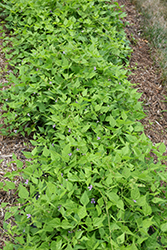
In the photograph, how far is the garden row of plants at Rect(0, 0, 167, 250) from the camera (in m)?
1.56

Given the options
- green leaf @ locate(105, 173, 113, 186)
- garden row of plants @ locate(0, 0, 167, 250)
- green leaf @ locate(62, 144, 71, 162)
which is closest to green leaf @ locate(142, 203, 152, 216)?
garden row of plants @ locate(0, 0, 167, 250)

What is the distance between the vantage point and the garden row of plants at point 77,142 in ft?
5.11

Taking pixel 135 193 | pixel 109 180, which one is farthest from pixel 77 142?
pixel 135 193

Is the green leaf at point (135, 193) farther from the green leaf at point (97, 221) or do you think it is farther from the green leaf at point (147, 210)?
the green leaf at point (97, 221)

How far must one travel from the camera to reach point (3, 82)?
3092 mm

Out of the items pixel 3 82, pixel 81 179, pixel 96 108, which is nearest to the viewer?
pixel 81 179

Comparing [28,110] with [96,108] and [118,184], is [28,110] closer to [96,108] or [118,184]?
[96,108]

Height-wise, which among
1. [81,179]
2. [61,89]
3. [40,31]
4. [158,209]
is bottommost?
[158,209]

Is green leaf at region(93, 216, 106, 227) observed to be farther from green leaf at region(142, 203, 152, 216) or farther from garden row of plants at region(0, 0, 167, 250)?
green leaf at region(142, 203, 152, 216)

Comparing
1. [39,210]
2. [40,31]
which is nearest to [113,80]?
[40,31]

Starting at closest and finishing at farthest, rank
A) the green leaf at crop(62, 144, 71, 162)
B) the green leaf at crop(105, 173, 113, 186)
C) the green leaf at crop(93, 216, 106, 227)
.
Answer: the green leaf at crop(93, 216, 106, 227)
the green leaf at crop(105, 173, 113, 186)
the green leaf at crop(62, 144, 71, 162)

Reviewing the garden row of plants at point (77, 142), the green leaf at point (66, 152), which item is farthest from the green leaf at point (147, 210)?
the green leaf at point (66, 152)

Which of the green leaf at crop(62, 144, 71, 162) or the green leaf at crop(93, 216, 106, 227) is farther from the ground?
the green leaf at crop(62, 144, 71, 162)

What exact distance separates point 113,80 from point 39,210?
2.04m
